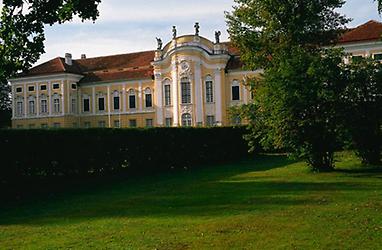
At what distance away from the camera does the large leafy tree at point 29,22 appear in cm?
1273

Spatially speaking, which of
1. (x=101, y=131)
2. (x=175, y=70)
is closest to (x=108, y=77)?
(x=175, y=70)

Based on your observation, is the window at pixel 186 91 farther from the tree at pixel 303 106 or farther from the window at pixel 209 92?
the tree at pixel 303 106

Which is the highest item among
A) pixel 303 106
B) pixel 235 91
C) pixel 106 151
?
pixel 235 91

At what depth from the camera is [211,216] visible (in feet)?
45.2

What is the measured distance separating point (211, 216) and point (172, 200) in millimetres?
3555

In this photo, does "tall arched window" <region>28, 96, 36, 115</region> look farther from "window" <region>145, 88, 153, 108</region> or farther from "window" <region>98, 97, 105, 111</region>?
"window" <region>145, 88, 153, 108</region>

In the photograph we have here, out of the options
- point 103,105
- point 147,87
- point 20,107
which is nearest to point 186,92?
point 147,87

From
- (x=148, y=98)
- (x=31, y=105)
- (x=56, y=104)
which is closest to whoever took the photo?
(x=148, y=98)

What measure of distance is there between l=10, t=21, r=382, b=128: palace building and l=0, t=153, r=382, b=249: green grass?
127 ft

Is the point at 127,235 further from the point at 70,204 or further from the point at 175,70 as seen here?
the point at 175,70

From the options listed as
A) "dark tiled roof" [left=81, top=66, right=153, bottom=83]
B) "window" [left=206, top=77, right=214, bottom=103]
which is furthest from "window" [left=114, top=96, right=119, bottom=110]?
"window" [left=206, top=77, right=214, bottom=103]

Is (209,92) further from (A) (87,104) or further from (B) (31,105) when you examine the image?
(B) (31,105)

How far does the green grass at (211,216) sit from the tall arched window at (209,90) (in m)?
41.8

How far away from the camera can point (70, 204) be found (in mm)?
17625
